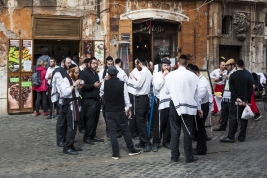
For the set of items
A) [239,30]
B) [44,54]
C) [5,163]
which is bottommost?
[5,163]

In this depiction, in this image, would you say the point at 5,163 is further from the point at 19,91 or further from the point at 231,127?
the point at 19,91

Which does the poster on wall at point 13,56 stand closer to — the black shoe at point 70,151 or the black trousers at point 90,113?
the black trousers at point 90,113

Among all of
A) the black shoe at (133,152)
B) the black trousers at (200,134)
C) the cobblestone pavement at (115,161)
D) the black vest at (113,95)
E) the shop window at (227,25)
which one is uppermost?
the shop window at (227,25)

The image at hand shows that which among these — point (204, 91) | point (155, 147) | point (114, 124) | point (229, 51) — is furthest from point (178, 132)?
point (229, 51)

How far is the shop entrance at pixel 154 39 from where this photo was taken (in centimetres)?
1619

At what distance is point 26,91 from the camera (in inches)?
544

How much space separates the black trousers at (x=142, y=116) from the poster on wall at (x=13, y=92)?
20.3 ft

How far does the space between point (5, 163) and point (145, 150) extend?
285cm

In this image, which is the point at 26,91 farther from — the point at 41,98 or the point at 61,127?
the point at 61,127

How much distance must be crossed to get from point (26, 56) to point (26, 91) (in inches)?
46.9

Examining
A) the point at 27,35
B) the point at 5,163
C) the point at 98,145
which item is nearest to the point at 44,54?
the point at 27,35

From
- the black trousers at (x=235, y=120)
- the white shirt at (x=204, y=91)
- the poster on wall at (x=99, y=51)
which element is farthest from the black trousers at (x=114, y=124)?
the poster on wall at (x=99, y=51)

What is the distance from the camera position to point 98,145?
940cm

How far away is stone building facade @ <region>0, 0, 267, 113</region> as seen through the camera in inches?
554
